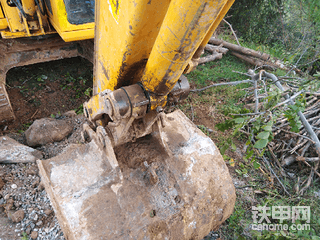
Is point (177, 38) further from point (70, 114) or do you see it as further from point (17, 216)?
point (70, 114)

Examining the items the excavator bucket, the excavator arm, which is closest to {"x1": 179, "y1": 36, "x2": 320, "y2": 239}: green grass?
the excavator bucket

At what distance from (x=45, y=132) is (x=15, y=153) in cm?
50

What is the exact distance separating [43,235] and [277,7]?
8.69 m

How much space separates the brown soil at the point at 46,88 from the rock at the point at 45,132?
67 centimetres

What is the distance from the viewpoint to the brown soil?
396 centimetres

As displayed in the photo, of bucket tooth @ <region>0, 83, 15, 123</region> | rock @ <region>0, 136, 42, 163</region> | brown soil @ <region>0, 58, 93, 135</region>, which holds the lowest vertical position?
brown soil @ <region>0, 58, 93, 135</region>

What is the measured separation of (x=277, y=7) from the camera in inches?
292

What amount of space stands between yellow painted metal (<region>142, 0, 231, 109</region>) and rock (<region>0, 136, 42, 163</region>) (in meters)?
2.06

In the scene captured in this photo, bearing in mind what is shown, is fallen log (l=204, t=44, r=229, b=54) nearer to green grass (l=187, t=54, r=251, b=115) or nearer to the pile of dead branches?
green grass (l=187, t=54, r=251, b=115)

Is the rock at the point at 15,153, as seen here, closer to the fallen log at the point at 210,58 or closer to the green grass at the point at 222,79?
the green grass at the point at 222,79

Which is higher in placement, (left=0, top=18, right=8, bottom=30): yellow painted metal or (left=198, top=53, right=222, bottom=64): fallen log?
(left=0, top=18, right=8, bottom=30): yellow painted metal

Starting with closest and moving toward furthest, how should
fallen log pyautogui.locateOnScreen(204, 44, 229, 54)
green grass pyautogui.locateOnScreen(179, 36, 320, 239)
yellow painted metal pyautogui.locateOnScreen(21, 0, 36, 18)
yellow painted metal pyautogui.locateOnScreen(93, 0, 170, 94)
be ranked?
yellow painted metal pyautogui.locateOnScreen(93, 0, 170, 94)
green grass pyautogui.locateOnScreen(179, 36, 320, 239)
yellow painted metal pyautogui.locateOnScreen(21, 0, 36, 18)
fallen log pyautogui.locateOnScreen(204, 44, 229, 54)

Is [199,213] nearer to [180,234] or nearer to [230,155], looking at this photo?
[180,234]

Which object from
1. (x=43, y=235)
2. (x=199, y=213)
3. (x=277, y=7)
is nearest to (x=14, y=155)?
(x=43, y=235)
